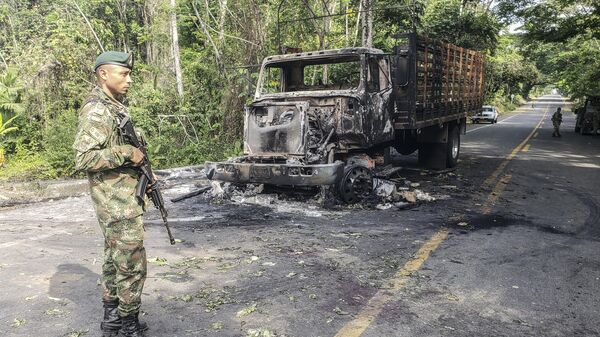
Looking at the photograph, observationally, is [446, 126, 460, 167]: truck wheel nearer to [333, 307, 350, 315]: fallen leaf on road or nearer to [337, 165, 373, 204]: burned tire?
[337, 165, 373, 204]: burned tire

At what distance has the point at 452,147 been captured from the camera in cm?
1090

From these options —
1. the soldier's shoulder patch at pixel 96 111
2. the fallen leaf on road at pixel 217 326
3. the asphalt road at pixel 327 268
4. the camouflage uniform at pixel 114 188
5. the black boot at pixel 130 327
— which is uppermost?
the soldier's shoulder patch at pixel 96 111

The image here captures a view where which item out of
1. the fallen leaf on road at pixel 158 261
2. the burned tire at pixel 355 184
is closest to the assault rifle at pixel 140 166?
the fallen leaf on road at pixel 158 261

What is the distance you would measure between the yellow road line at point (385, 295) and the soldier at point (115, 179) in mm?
1410

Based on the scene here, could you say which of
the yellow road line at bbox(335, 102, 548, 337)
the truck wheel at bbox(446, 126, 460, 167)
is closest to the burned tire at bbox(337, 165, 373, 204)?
the yellow road line at bbox(335, 102, 548, 337)

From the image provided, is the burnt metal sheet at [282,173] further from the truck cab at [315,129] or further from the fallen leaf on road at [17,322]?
the fallen leaf on road at [17,322]

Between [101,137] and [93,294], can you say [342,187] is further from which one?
[101,137]

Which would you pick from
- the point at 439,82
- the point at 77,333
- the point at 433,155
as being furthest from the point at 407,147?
the point at 77,333

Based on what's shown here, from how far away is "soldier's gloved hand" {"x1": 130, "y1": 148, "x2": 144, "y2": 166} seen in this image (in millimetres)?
2987

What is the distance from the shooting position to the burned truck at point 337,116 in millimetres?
6879

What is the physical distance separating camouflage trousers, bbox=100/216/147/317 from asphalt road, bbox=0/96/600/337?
1.05ft

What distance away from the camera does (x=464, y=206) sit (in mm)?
7152

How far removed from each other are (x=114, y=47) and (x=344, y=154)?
31.3ft

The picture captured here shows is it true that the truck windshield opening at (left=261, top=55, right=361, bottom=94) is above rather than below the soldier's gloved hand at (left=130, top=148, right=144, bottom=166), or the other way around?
above
